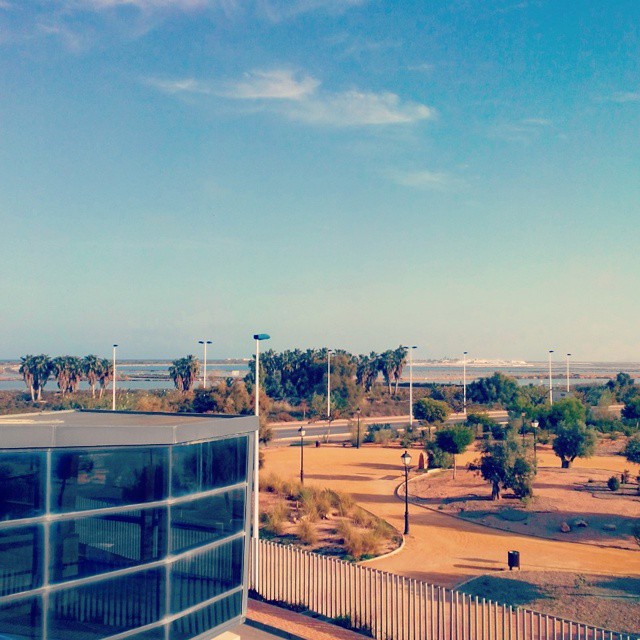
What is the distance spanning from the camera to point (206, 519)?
11.4 metres

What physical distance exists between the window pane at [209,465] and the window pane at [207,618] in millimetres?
2109

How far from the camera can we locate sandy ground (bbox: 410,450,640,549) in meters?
24.1

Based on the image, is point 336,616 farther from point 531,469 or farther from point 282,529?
point 531,469

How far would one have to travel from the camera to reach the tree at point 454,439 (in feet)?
118

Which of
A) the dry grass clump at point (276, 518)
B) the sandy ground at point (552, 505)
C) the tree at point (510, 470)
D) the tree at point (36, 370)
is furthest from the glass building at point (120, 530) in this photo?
the tree at point (36, 370)

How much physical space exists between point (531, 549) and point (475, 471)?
13.9m

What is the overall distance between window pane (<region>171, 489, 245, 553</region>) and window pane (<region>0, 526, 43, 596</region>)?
2.09 m

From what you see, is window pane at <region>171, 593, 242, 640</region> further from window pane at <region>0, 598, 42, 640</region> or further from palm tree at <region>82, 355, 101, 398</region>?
palm tree at <region>82, 355, 101, 398</region>

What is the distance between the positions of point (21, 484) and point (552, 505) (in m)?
24.0

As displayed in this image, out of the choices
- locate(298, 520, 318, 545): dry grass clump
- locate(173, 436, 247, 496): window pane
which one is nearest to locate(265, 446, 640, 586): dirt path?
locate(298, 520, 318, 545): dry grass clump

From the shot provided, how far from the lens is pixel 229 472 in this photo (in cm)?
1198

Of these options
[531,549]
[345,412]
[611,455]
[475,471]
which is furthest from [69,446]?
[345,412]

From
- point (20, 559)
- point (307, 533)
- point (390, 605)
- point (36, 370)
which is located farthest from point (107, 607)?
point (36, 370)

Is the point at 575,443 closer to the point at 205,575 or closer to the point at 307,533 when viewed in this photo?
the point at 307,533
